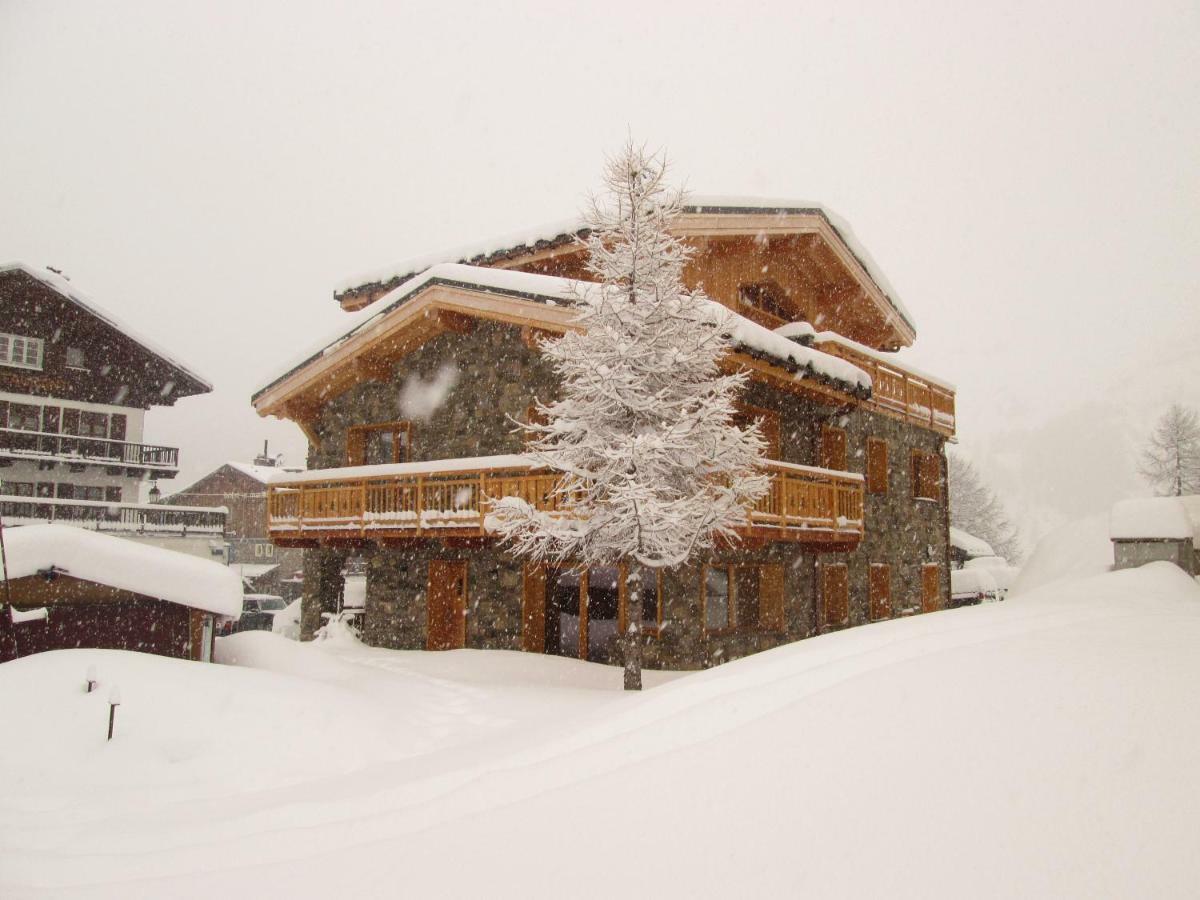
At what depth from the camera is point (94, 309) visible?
1260 inches

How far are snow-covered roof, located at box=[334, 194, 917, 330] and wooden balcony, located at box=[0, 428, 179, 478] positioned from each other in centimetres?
1535

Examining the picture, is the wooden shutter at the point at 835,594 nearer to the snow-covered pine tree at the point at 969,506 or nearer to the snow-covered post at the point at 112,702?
the snow-covered post at the point at 112,702

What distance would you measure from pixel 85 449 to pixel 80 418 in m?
1.59

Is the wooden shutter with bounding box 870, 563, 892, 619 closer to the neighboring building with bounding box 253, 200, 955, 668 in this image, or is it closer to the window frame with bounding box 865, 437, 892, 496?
the neighboring building with bounding box 253, 200, 955, 668

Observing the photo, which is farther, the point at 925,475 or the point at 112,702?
the point at 925,475

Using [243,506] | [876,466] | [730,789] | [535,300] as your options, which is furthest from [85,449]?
[730,789]

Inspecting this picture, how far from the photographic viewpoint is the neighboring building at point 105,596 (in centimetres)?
1200

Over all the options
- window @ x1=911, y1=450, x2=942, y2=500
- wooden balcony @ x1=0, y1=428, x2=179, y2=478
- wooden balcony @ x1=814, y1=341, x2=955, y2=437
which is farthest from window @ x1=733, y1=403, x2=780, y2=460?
wooden balcony @ x1=0, y1=428, x2=179, y2=478

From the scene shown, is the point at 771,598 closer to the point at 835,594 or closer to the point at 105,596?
the point at 835,594

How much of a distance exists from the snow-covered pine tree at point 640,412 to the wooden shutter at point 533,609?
398 cm

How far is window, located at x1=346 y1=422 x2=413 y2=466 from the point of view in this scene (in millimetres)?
19125

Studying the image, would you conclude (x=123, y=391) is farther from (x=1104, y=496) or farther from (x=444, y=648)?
(x=1104, y=496)

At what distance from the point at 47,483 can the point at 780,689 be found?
3423cm

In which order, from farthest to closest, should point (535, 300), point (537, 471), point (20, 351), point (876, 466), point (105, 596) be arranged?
1. point (20, 351)
2. point (876, 466)
3. point (535, 300)
4. point (537, 471)
5. point (105, 596)
